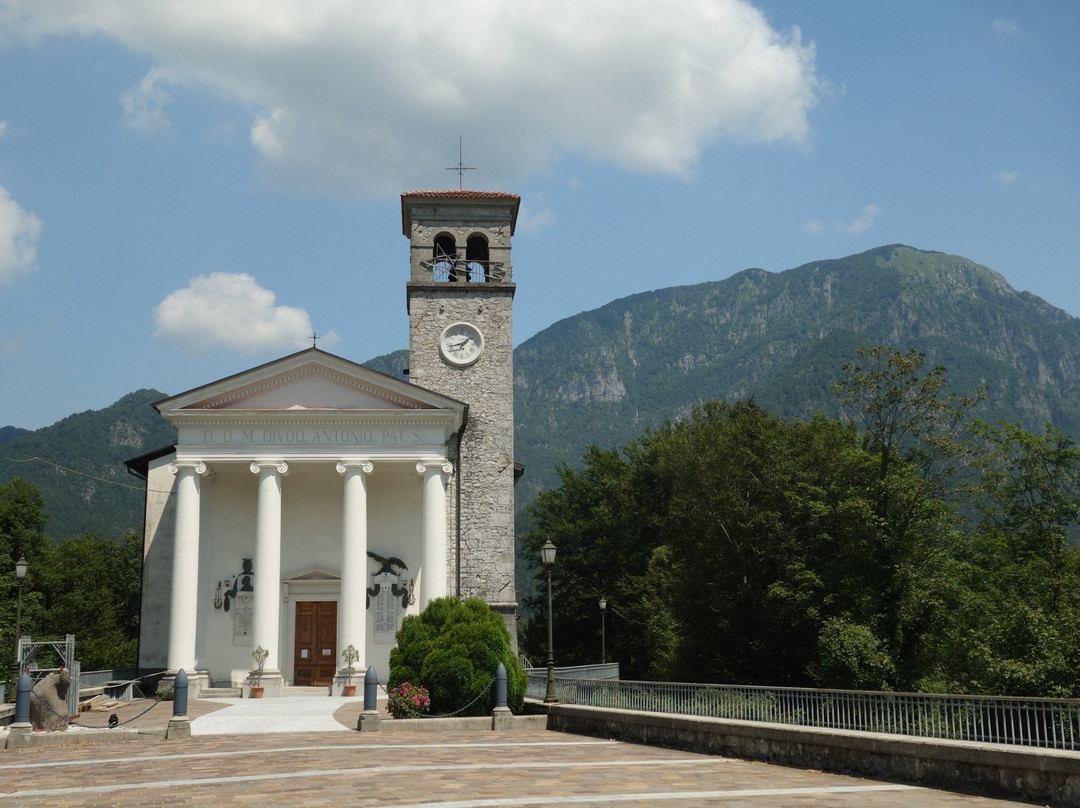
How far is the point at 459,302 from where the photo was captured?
36.5m

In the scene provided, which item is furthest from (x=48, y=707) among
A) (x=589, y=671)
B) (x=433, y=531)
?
(x=589, y=671)

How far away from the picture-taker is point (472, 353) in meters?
36.1

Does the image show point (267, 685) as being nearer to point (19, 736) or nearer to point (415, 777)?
point (19, 736)

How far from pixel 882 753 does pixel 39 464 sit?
131162 mm

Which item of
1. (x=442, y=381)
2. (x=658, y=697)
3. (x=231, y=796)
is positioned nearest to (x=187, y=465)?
(x=442, y=381)

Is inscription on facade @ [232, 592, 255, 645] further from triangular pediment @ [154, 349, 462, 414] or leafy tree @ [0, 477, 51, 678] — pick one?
leafy tree @ [0, 477, 51, 678]

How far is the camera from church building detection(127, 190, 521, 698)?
97.3 feet

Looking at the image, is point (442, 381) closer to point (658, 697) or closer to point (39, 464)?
→ point (658, 697)

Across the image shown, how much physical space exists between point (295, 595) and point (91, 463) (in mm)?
115821

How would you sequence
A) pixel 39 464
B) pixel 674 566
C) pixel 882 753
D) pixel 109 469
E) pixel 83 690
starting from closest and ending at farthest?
pixel 882 753, pixel 83 690, pixel 674 566, pixel 39 464, pixel 109 469

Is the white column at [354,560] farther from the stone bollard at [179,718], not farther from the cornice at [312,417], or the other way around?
the stone bollard at [179,718]

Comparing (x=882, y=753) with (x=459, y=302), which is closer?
(x=882, y=753)

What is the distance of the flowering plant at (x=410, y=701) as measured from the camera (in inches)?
807

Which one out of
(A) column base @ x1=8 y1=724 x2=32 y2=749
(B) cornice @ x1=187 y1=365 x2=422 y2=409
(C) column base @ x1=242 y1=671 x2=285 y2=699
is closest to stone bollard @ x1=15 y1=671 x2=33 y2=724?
(A) column base @ x1=8 y1=724 x2=32 y2=749
